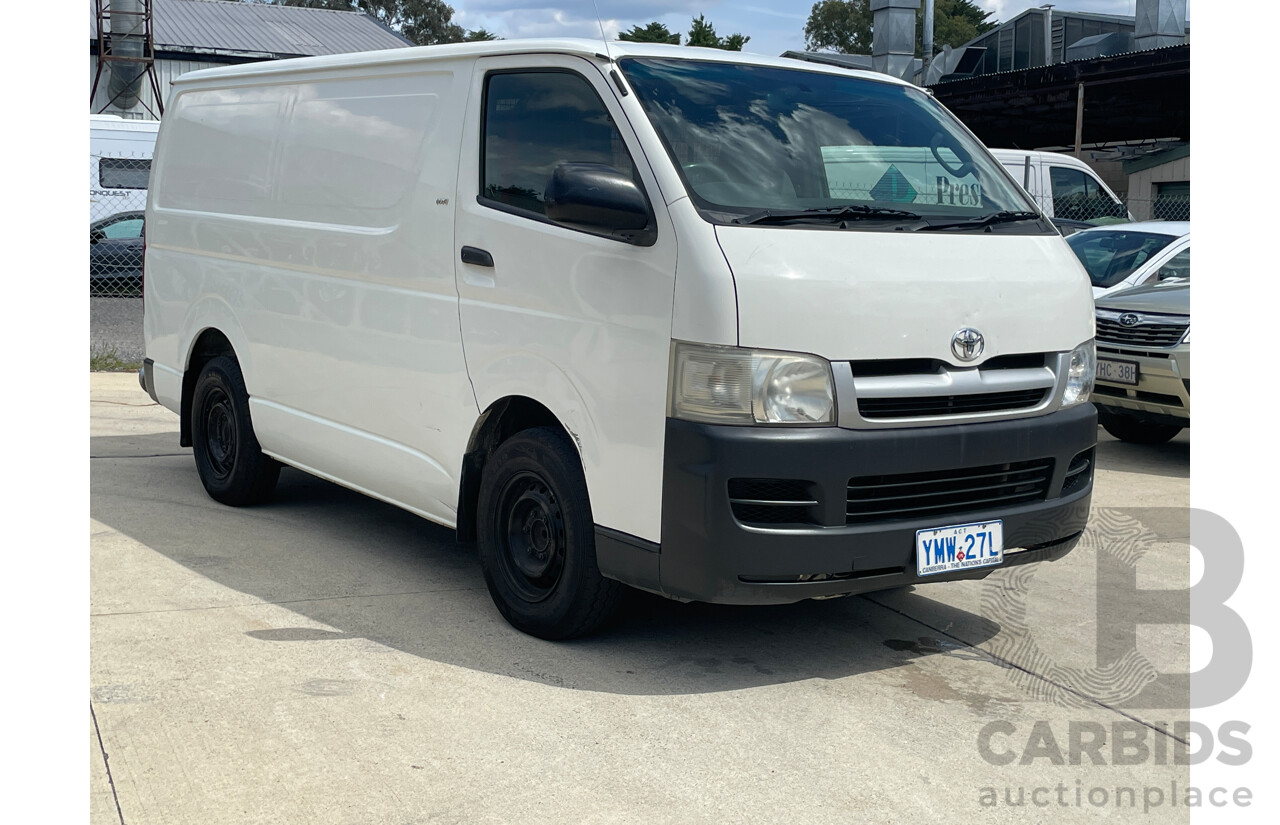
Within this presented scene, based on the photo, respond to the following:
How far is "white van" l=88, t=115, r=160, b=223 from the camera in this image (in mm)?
19516

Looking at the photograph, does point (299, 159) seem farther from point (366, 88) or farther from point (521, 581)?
point (521, 581)

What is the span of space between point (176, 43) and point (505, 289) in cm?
3962

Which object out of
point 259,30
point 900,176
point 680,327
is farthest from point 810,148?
point 259,30

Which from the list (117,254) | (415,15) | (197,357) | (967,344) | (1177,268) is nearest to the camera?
(967,344)

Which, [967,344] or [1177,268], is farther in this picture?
[1177,268]

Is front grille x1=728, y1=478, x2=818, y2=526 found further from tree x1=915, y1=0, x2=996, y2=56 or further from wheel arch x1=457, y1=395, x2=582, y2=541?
tree x1=915, y1=0, x2=996, y2=56

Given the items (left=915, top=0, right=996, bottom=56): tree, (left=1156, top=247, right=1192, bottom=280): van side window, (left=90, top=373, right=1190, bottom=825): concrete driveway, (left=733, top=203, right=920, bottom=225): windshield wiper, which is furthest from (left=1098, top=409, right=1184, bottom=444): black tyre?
(left=915, top=0, right=996, bottom=56): tree

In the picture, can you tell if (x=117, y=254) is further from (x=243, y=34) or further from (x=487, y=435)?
(x=243, y=34)

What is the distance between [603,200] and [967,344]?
4.36ft

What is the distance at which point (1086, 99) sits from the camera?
21812 millimetres

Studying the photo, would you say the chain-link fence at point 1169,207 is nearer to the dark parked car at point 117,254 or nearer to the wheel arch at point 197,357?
the dark parked car at point 117,254

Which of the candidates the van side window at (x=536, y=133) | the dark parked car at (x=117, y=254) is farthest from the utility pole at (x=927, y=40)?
the van side window at (x=536, y=133)

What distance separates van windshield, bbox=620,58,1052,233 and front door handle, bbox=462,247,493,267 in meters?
0.85

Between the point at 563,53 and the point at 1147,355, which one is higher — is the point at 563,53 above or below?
above
